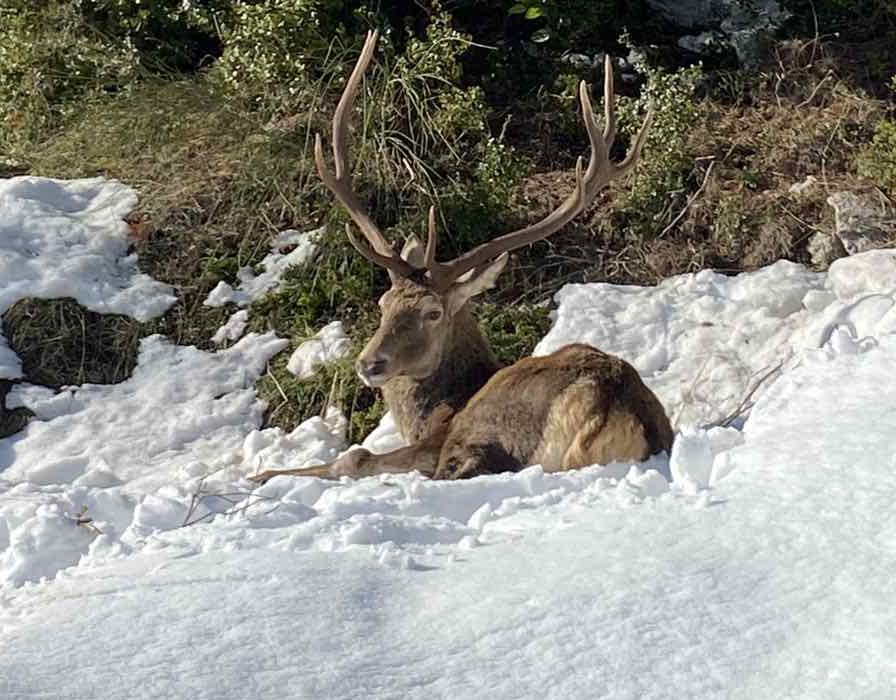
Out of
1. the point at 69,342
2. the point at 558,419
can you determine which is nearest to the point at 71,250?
the point at 69,342

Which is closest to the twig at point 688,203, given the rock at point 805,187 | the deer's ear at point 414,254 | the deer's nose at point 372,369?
the rock at point 805,187

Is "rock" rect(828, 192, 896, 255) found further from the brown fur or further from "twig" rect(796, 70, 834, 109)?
the brown fur

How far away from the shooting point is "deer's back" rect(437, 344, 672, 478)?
6.64m

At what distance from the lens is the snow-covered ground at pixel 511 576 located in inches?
167

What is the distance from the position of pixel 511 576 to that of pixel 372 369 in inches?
110

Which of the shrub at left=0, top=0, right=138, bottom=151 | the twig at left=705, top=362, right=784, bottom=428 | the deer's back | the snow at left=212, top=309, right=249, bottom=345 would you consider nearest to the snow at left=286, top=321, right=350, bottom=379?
the snow at left=212, top=309, right=249, bottom=345

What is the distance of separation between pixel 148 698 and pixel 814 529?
6.84ft

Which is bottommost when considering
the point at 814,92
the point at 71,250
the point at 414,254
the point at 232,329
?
the point at 232,329

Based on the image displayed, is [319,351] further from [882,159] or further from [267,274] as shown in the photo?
[882,159]

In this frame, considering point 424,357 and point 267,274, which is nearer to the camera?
point 424,357

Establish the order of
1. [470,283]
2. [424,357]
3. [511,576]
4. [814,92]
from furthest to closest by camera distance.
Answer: [814,92], [470,283], [424,357], [511,576]

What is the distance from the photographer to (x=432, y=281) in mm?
7871

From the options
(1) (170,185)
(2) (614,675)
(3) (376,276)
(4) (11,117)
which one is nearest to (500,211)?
(3) (376,276)

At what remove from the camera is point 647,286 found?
9195 mm
